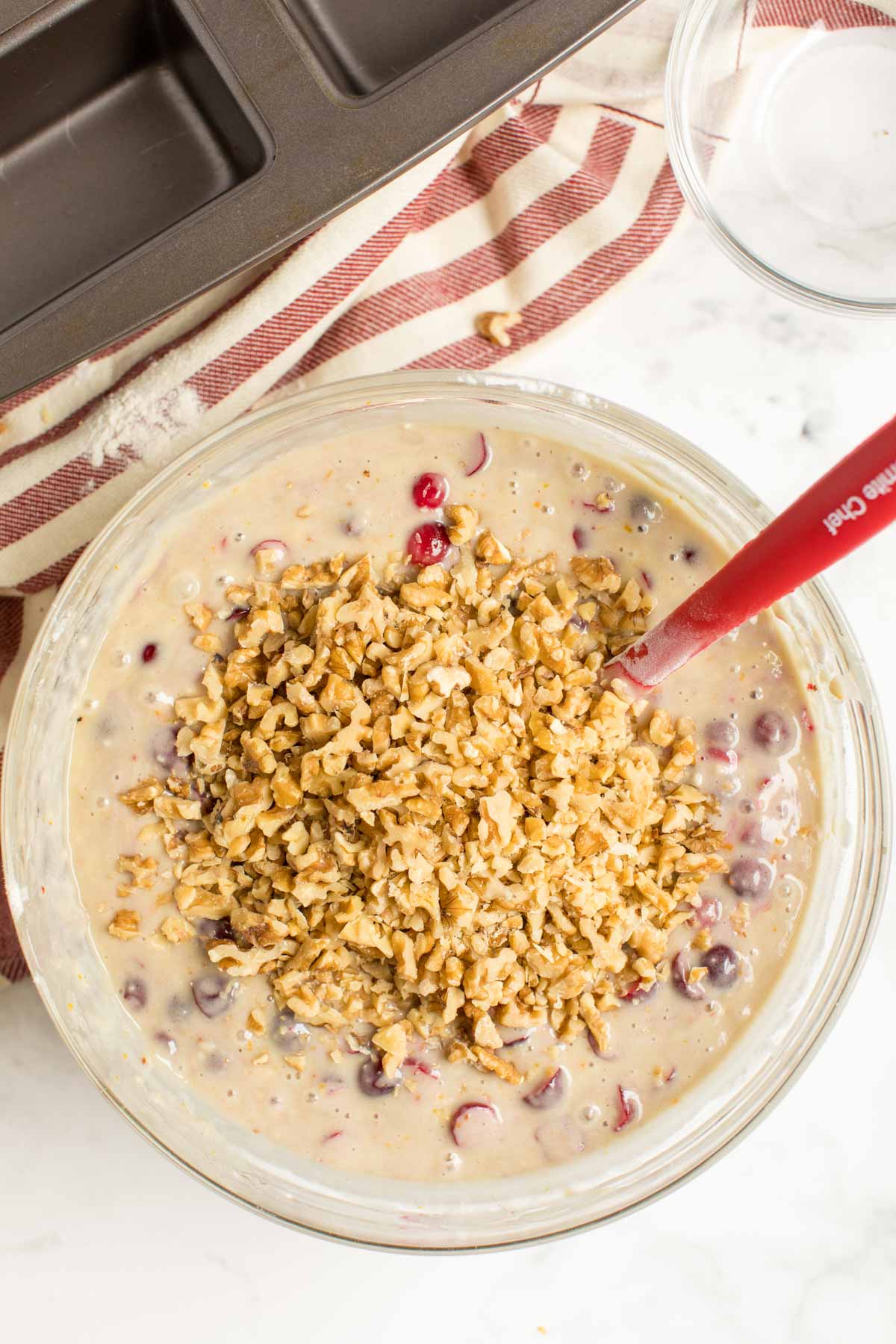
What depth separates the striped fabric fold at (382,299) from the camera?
4.00ft

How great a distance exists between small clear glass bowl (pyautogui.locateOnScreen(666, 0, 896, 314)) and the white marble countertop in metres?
0.09

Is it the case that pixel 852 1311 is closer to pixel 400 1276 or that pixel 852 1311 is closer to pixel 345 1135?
pixel 400 1276

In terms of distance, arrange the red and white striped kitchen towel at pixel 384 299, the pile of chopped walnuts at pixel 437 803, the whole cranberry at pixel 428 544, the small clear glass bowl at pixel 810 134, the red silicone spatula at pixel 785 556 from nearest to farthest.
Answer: the red silicone spatula at pixel 785 556 < the pile of chopped walnuts at pixel 437 803 < the whole cranberry at pixel 428 544 < the red and white striped kitchen towel at pixel 384 299 < the small clear glass bowl at pixel 810 134

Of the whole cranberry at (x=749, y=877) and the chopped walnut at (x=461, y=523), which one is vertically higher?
the chopped walnut at (x=461, y=523)

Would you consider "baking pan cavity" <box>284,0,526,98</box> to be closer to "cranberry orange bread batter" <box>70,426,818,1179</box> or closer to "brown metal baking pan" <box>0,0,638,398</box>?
"brown metal baking pan" <box>0,0,638,398</box>

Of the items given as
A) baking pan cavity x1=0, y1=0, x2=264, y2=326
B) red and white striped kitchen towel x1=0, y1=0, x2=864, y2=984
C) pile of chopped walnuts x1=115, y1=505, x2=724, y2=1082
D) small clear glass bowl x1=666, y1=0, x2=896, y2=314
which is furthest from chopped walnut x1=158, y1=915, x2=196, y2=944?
small clear glass bowl x1=666, y1=0, x2=896, y2=314

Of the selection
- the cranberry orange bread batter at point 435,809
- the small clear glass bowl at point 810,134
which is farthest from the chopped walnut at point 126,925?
the small clear glass bowl at point 810,134

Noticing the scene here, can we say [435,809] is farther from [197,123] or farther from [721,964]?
[197,123]


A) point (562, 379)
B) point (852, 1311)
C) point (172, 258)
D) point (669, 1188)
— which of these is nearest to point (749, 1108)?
point (669, 1188)

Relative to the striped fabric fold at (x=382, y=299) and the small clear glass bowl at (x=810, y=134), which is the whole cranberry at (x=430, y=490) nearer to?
the striped fabric fold at (x=382, y=299)

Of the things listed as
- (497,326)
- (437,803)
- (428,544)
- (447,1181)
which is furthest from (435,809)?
(497,326)

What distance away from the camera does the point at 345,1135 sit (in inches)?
43.6

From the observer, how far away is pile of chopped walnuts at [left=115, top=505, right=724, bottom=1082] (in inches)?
A: 39.0

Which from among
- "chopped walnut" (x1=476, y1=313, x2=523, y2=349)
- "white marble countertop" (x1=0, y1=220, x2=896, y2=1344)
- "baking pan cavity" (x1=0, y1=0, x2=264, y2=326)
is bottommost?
"white marble countertop" (x1=0, y1=220, x2=896, y2=1344)
